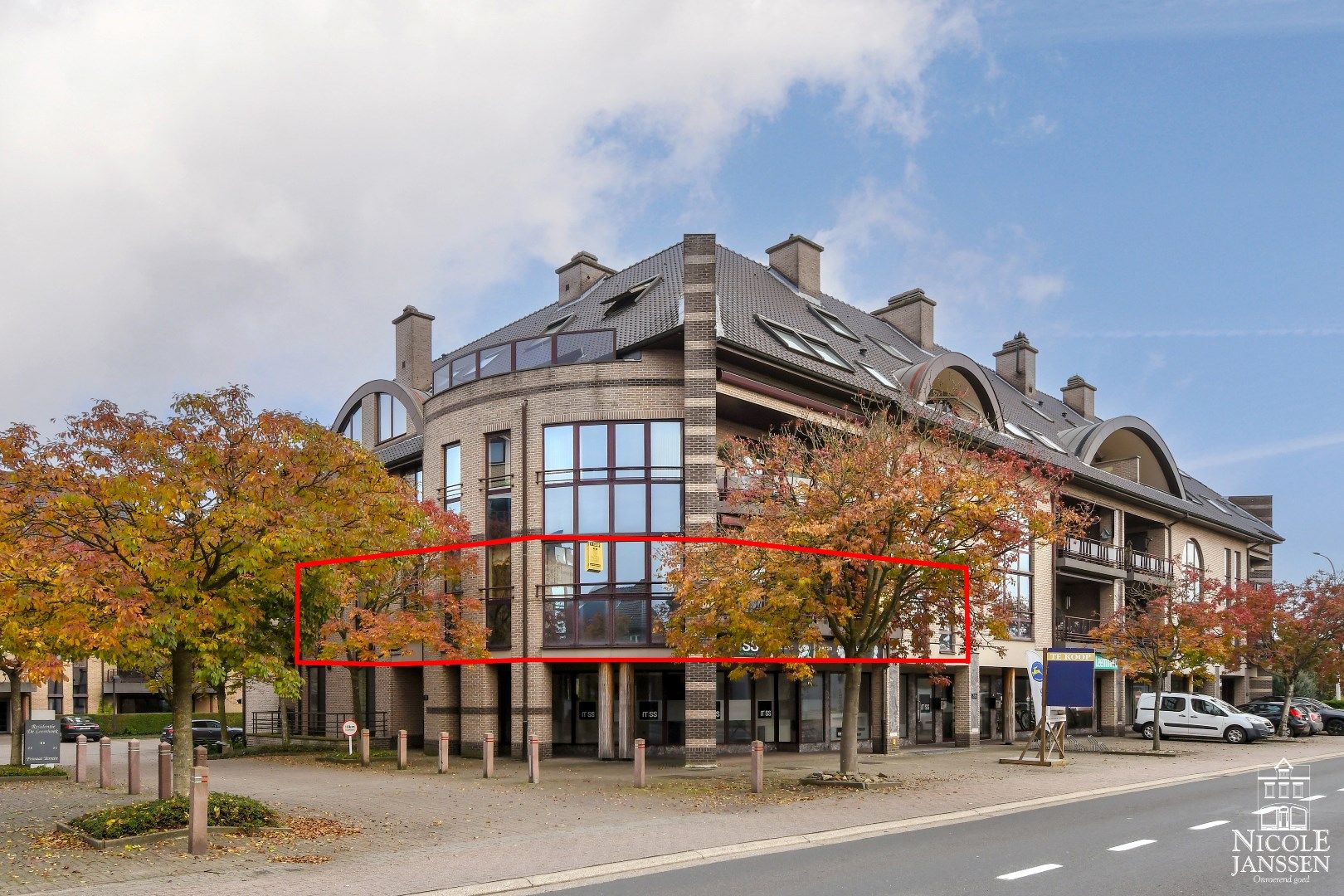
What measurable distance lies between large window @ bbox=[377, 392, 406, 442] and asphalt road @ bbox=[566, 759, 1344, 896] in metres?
23.9

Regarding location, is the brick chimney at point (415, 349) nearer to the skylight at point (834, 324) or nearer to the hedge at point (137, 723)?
the skylight at point (834, 324)

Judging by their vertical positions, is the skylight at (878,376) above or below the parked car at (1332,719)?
above

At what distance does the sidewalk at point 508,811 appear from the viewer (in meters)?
12.6

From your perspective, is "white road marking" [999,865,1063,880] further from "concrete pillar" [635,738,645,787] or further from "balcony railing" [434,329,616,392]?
"balcony railing" [434,329,616,392]

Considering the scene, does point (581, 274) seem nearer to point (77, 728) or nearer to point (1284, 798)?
point (1284, 798)

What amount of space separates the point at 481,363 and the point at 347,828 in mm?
16260

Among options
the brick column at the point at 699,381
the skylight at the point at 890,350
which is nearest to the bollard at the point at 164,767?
the brick column at the point at 699,381

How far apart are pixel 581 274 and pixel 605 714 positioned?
51.1ft

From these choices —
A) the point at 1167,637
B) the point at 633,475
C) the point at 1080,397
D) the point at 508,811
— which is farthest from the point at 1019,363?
the point at 508,811

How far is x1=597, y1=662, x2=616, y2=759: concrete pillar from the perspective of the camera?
27.5 meters

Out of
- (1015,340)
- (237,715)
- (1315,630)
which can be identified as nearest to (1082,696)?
(1315,630)

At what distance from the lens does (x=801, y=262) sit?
38594mm

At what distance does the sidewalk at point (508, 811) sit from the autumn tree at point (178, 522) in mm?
2490

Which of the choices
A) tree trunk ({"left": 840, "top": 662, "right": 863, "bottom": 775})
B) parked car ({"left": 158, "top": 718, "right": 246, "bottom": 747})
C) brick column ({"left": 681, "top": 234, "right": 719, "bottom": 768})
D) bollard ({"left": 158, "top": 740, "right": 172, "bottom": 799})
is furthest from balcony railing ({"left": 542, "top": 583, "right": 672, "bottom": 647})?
parked car ({"left": 158, "top": 718, "right": 246, "bottom": 747})
